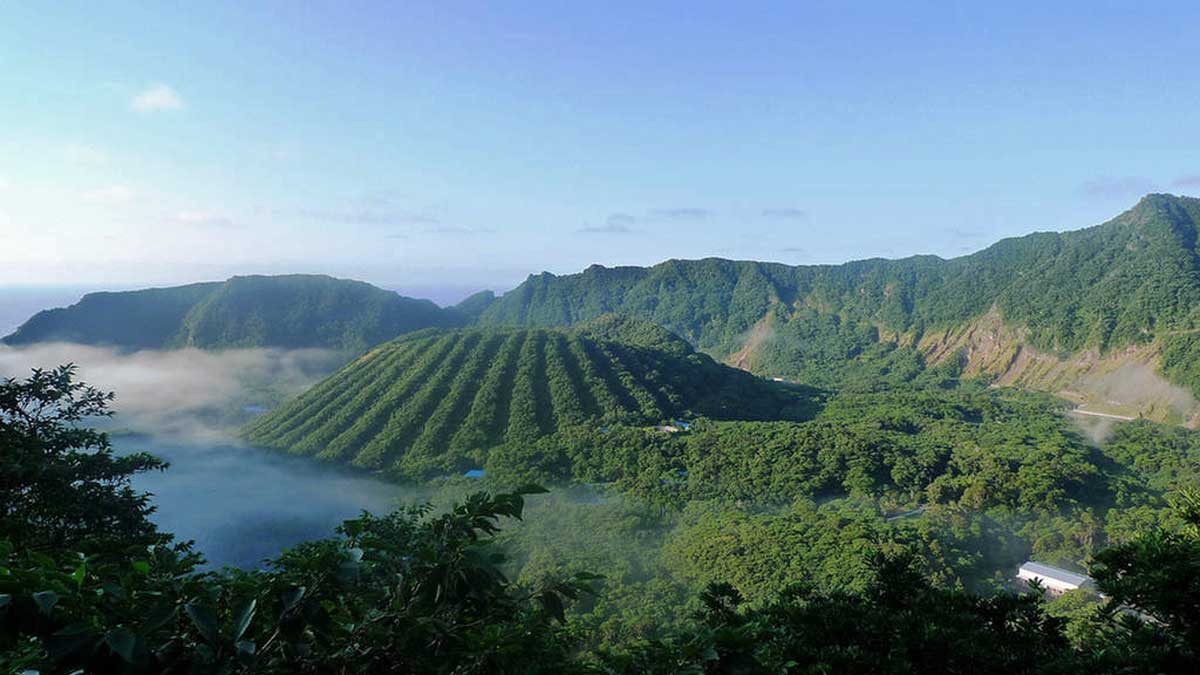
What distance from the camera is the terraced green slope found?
7375 centimetres

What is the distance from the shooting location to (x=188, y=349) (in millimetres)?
152750

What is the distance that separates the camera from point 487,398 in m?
81.9

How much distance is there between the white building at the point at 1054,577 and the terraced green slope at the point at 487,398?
1858 inches

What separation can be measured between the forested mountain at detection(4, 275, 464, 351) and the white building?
16284 cm

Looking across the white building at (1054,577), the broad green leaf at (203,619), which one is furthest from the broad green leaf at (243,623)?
the white building at (1054,577)

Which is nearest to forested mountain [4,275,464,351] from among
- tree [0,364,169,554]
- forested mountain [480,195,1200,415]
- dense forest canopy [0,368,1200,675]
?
forested mountain [480,195,1200,415]

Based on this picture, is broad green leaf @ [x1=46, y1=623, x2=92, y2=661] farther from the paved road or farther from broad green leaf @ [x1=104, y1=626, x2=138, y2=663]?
the paved road

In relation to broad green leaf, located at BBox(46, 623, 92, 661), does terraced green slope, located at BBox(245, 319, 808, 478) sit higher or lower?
lower

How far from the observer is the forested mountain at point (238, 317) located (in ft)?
490

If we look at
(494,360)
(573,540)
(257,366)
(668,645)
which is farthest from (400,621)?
(257,366)

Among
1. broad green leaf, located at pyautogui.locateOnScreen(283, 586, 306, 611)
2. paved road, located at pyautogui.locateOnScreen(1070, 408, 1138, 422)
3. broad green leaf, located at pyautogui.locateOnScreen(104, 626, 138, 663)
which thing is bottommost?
paved road, located at pyautogui.locateOnScreen(1070, 408, 1138, 422)

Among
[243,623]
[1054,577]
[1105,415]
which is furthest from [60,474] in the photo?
[1105,415]

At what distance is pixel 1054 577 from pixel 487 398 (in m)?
65.1

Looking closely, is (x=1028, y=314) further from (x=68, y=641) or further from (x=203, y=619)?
(x=68, y=641)
